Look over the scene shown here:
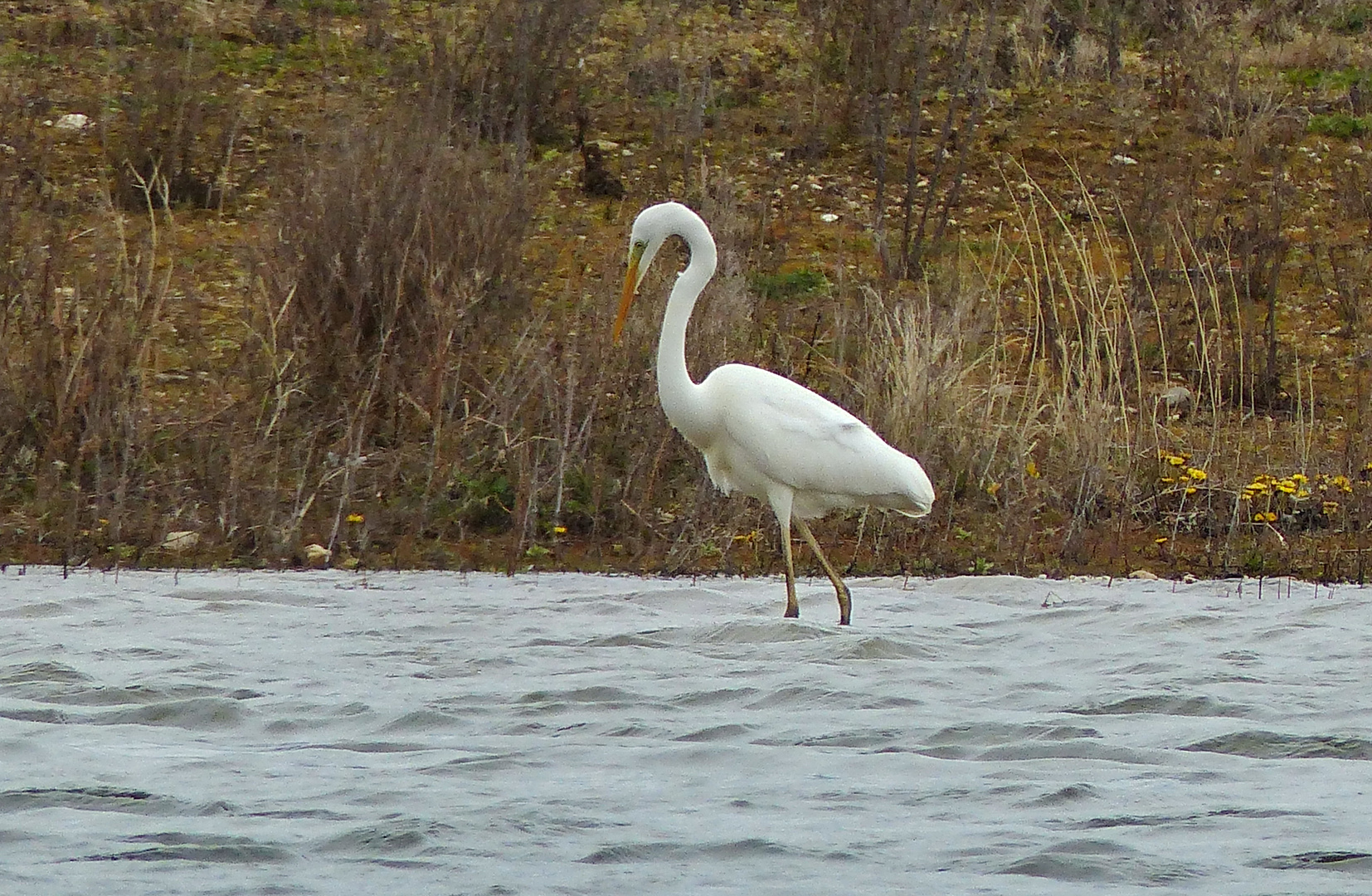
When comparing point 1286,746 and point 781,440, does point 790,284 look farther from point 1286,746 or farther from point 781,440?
point 1286,746

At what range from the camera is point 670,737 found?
5.89 metres

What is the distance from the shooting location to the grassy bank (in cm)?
912

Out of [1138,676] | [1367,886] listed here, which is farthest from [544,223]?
[1367,886]

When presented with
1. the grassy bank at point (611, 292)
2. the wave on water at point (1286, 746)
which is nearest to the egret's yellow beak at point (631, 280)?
the grassy bank at point (611, 292)

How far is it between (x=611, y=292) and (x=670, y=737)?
14.1 ft

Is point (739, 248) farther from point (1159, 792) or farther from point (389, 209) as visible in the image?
point (1159, 792)

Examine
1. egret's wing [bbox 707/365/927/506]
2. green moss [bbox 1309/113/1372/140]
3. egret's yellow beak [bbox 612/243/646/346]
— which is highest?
green moss [bbox 1309/113/1372/140]

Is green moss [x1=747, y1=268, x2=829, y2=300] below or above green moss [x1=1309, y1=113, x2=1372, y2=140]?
above

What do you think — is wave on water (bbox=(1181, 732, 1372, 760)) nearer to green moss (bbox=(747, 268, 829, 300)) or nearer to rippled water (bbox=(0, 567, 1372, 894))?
rippled water (bbox=(0, 567, 1372, 894))

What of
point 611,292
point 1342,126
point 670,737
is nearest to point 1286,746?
point 670,737

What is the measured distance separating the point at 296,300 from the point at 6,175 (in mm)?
1470

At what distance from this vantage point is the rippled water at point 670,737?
4574 millimetres

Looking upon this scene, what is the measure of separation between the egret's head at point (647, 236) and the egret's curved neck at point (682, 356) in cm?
16

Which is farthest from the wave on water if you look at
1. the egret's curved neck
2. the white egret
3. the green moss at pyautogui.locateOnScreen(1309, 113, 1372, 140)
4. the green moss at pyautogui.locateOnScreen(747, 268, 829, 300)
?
the green moss at pyautogui.locateOnScreen(1309, 113, 1372, 140)
